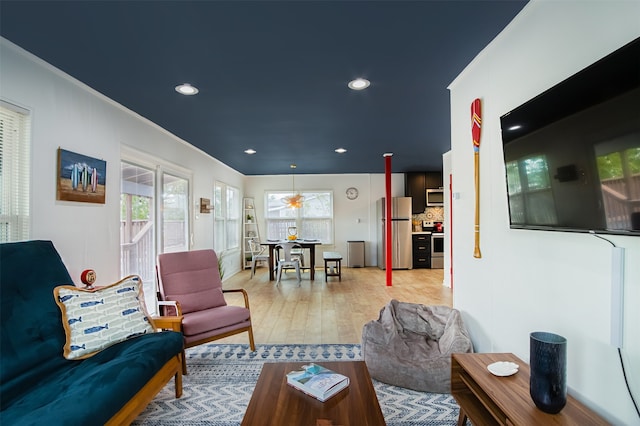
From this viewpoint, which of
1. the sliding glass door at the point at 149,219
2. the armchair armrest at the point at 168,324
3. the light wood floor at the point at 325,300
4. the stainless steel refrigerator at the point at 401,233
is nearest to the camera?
the armchair armrest at the point at 168,324

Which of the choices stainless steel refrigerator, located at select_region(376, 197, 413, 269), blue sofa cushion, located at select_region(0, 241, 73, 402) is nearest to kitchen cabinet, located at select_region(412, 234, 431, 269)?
stainless steel refrigerator, located at select_region(376, 197, 413, 269)

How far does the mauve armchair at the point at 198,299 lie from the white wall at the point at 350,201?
5.14 meters

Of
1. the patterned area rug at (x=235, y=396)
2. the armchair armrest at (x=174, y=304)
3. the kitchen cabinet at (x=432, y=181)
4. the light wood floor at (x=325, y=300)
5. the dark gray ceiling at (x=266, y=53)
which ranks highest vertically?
the dark gray ceiling at (x=266, y=53)

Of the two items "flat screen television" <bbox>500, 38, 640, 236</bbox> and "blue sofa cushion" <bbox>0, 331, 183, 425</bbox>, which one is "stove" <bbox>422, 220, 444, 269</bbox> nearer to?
"flat screen television" <bbox>500, 38, 640, 236</bbox>

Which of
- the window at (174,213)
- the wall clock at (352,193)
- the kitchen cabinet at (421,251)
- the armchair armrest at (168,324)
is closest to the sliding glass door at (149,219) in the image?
the window at (174,213)

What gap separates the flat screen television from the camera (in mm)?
1067

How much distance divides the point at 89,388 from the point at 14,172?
5.51 feet

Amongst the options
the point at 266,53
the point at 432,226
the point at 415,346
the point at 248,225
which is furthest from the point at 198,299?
the point at 432,226

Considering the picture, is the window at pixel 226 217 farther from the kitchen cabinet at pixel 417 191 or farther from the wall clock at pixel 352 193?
the kitchen cabinet at pixel 417 191

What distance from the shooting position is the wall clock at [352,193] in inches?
331

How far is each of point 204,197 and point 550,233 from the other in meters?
5.27

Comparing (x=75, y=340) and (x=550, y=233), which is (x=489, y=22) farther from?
(x=75, y=340)

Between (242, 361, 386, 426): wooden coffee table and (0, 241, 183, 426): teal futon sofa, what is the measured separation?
27.1 inches

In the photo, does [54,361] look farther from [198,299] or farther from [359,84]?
[359,84]
